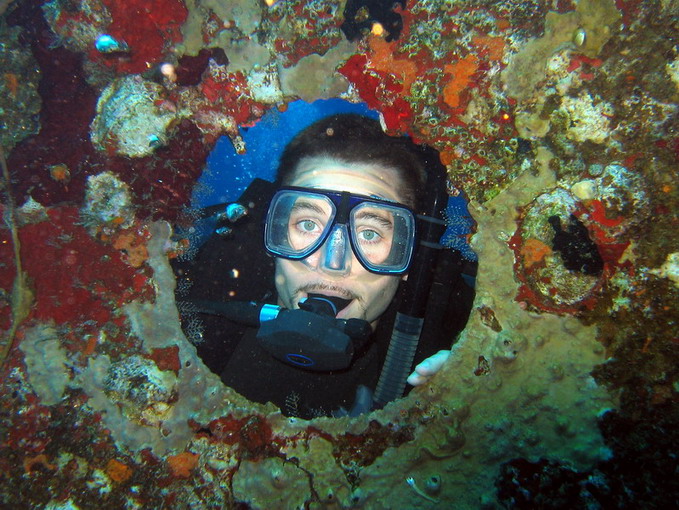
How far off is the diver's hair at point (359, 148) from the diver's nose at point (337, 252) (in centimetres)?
82

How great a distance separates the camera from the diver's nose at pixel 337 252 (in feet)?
11.4

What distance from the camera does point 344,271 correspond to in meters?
3.48

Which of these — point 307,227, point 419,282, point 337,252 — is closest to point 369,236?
point 337,252

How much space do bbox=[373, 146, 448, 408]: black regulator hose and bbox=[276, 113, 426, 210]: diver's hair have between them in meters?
0.17

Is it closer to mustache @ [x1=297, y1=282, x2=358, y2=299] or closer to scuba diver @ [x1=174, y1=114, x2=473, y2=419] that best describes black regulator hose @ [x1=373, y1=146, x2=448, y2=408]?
scuba diver @ [x1=174, y1=114, x2=473, y2=419]

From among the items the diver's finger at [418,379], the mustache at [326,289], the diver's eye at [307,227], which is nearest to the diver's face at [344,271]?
the mustache at [326,289]

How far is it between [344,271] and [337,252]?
195mm

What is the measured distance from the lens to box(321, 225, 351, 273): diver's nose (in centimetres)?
346

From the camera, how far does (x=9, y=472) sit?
2070mm

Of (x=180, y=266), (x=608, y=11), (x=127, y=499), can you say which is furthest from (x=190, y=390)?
(x=608, y=11)

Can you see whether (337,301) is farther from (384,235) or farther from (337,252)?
(384,235)

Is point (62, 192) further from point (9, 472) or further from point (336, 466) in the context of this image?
point (336, 466)

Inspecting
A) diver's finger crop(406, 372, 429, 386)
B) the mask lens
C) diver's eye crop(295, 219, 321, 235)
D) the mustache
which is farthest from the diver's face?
diver's finger crop(406, 372, 429, 386)

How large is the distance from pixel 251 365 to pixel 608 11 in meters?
4.18
